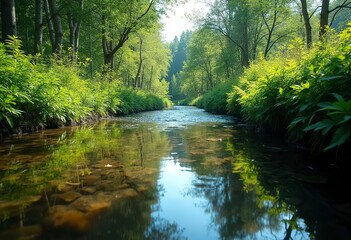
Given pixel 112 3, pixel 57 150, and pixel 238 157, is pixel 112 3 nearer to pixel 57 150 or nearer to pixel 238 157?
pixel 57 150

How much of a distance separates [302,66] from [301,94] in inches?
71.1

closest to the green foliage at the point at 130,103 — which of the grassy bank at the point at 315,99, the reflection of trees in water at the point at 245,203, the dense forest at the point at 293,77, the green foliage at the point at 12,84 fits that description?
the dense forest at the point at 293,77

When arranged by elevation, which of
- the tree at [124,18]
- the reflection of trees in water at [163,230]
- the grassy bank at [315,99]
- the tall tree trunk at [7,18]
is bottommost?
the reflection of trees in water at [163,230]

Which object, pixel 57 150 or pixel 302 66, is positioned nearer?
pixel 57 150

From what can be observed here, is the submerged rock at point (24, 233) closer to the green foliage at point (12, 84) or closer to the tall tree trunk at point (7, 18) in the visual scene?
the green foliage at point (12, 84)

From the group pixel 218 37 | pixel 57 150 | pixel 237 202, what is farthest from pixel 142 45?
pixel 237 202

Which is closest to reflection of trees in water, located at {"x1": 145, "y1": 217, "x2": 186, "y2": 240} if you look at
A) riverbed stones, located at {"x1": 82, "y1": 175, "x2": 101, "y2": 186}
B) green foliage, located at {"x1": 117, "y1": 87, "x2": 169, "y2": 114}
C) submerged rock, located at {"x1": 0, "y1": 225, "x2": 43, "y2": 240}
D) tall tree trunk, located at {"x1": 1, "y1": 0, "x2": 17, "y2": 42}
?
submerged rock, located at {"x1": 0, "y1": 225, "x2": 43, "y2": 240}

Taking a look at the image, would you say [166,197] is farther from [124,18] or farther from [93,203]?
[124,18]

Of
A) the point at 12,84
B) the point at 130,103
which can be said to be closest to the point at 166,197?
the point at 12,84

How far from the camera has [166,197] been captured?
2.57 metres

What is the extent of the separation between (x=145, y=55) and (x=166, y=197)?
3168cm

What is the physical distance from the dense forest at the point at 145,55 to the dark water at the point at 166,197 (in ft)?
2.11

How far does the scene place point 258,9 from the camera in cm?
2119

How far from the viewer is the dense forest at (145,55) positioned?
3.85 meters
